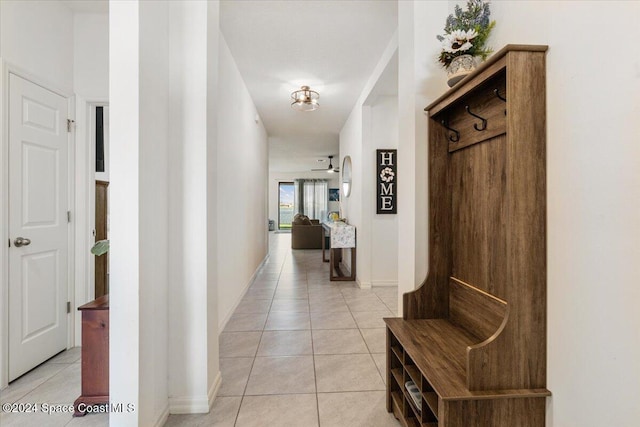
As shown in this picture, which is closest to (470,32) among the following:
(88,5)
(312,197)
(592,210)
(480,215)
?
(480,215)

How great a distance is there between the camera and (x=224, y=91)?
112 inches

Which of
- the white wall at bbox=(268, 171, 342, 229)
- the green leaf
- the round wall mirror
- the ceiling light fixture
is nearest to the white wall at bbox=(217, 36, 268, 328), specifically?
the ceiling light fixture

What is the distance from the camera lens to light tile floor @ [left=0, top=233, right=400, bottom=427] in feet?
5.40

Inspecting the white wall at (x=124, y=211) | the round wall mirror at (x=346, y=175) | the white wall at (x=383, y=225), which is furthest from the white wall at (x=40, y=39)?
the round wall mirror at (x=346, y=175)

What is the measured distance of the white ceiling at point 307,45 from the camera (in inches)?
94.3

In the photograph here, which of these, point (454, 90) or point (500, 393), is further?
point (454, 90)

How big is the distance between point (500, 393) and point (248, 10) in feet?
9.41

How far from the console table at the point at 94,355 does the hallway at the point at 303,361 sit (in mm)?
448

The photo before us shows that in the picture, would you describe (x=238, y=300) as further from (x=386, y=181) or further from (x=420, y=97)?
(x=420, y=97)

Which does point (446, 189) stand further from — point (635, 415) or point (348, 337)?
point (348, 337)

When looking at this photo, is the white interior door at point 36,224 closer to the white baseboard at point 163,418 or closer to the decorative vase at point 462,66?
the white baseboard at point 163,418

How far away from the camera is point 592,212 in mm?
861

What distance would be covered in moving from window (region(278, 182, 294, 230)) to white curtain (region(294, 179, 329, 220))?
608mm

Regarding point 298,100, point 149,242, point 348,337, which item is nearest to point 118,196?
point 149,242
